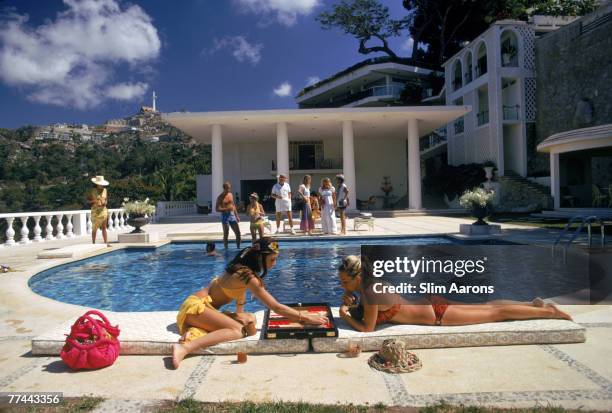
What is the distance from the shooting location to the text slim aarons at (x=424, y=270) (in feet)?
10.1

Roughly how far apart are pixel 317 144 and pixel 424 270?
2362 centimetres

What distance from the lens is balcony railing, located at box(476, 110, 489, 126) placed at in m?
22.7

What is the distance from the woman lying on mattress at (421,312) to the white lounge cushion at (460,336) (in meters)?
0.08

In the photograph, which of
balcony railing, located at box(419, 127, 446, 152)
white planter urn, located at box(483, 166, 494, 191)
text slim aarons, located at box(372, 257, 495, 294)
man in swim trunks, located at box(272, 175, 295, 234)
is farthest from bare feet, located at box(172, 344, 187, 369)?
balcony railing, located at box(419, 127, 446, 152)

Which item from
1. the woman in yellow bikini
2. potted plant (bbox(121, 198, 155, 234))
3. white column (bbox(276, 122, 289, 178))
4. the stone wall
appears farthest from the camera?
white column (bbox(276, 122, 289, 178))

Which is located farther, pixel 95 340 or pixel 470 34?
pixel 470 34

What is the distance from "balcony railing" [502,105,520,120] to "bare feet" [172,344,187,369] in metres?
23.1

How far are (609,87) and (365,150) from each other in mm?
12528


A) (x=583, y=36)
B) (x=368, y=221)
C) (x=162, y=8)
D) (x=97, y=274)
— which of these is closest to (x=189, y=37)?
(x=162, y=8)

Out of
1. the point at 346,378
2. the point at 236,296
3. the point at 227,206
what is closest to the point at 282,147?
the point at 227,206

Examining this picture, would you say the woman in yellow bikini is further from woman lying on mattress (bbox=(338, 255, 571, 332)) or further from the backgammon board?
woman lying on mattress (bbox=(338, 255, 571, 332))

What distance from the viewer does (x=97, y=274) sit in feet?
24.9

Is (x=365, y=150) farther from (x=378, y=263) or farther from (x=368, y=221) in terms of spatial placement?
(x=378, y=263)

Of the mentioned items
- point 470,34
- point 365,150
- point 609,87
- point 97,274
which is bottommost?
point 97,274
